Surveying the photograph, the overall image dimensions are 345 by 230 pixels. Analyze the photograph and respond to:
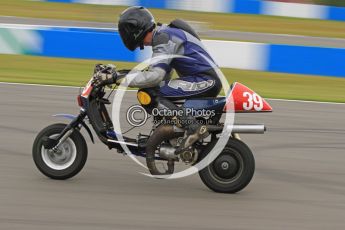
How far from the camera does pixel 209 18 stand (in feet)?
82.4

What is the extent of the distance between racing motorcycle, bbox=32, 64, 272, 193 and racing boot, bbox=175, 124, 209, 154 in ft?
0.13

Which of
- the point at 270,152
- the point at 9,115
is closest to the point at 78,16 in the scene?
the point at 9,115

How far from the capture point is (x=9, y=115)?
9133mm

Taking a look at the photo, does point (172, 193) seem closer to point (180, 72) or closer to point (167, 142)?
point (167, 142)

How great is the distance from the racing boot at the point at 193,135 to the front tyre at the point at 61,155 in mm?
883

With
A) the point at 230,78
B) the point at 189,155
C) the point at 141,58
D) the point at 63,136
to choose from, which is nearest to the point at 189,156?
the point at 189,155

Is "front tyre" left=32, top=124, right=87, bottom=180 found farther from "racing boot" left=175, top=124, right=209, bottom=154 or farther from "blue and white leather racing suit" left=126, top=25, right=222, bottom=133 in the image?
"racing boot" left=175, top=124, right=209, bottom=154

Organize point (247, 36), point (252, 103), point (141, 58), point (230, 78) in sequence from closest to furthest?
point (252, 103), point (230, 78), point (141, 58), point (247, 36)

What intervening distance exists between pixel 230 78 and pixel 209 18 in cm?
1205

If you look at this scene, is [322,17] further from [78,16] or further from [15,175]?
[15,175]

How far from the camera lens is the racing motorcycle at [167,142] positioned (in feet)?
19.3

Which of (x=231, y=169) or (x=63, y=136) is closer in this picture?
(x=231, y=169)

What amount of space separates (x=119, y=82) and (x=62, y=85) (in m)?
5.74

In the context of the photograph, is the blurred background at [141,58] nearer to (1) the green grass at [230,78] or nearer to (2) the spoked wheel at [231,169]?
(1) the green grass at [230,78]
